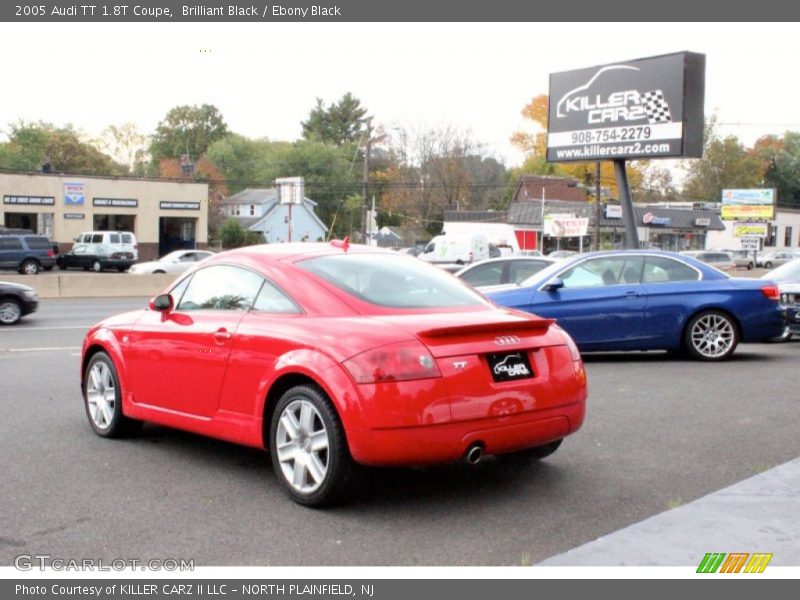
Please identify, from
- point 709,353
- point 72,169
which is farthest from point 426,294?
point 72,169

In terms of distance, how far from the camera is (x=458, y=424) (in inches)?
206

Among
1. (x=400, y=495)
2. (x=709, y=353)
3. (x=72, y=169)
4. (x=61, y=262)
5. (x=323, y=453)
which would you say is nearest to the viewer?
(x=323, y=453)

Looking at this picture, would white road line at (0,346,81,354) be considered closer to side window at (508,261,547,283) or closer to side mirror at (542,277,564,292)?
side window at (508,261,547,283)

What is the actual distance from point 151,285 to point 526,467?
28.4 meters

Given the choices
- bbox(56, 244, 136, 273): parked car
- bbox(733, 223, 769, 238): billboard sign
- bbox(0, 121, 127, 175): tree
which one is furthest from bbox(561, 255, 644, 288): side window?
bbox(0, 121, 127, 175): tree

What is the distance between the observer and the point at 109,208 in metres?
57.3

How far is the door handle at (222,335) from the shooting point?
243 inches

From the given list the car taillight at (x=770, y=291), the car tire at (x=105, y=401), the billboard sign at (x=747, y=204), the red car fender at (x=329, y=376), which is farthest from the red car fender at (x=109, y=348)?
the billboard sign at (x=747, y=204)

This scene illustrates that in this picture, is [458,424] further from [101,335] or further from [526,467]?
[101,335]

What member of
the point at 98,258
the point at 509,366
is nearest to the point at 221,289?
the point at 509,366

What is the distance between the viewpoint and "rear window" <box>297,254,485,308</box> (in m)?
6.01

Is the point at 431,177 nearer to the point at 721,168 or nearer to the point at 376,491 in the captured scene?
the point at 721,168

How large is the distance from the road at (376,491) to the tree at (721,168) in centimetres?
9737

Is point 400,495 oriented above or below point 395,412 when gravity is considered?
below
